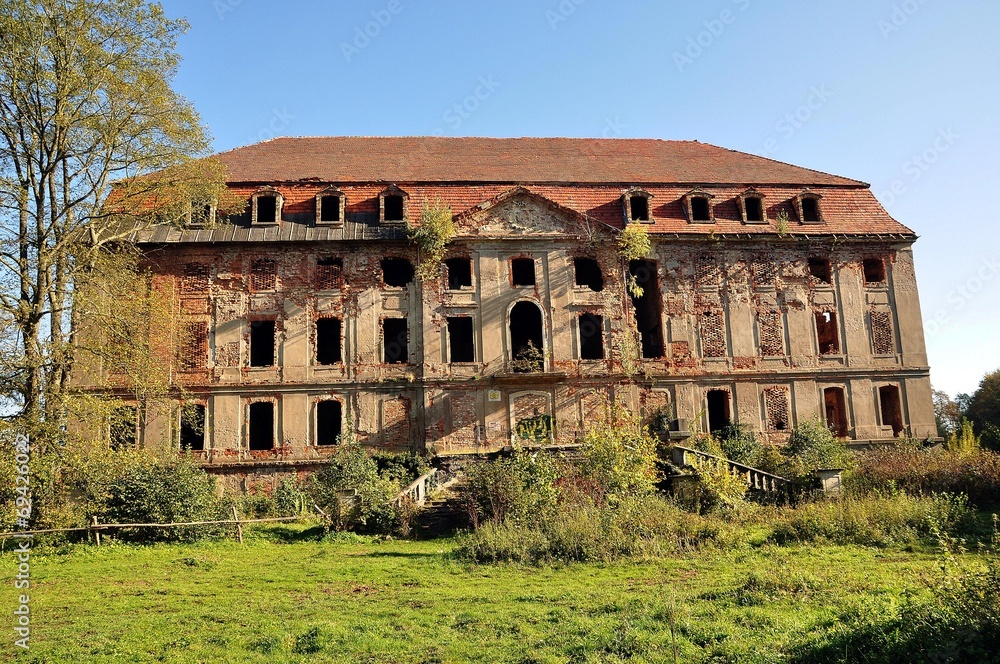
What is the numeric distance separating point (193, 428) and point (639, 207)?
19.2 m

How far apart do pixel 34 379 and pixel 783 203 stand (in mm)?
27152

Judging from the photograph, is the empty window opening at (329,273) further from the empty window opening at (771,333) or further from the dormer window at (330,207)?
the empty window opening at (771,333)

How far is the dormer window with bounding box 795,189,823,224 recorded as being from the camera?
101ft

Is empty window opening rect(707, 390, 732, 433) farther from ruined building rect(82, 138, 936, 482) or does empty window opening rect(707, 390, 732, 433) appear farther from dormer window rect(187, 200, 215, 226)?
dormer window rect(187, 200, 215, 226)

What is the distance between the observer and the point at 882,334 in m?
29.9

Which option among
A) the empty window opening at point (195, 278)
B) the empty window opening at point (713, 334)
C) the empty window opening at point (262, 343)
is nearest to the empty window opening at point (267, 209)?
the empty window opening at point (195, 278)

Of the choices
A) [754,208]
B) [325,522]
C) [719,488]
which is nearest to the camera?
[719,488]

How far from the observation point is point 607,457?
60.5 ft

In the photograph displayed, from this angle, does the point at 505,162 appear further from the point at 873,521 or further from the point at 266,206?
the point at 873,521

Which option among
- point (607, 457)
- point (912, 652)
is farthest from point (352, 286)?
point (912, 652)

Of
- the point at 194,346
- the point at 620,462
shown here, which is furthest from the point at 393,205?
the point at 620,462

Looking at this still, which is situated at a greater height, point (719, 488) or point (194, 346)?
point (194, 346)

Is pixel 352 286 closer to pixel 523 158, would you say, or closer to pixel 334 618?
pixel 523 158

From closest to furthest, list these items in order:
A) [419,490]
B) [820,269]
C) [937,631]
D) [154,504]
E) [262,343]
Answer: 1. [937,631]
2. [154,504]
3. [419,490]
4. [262,343]
5. [820,269]
